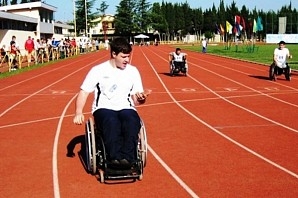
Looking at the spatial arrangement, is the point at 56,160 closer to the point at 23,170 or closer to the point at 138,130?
the point at 23,170

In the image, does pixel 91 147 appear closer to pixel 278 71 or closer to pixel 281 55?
pixel 281 55

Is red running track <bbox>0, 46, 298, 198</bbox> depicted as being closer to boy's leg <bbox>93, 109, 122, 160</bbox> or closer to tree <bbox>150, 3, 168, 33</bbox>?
boy's leg <bbox>93, 109, 122, 160</bbox>

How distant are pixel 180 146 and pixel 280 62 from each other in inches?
394

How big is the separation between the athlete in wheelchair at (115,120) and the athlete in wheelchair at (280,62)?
440 inches

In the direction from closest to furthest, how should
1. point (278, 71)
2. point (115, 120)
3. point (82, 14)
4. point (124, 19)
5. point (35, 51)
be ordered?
point (115, 120)
point (278, 71)
point (35, 51)
point (82, 14)
point (124, 19)

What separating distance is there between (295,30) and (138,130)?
85418 millimetres

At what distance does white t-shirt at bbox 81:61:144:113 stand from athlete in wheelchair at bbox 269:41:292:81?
442 inches

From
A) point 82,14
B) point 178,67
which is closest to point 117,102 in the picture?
point 178,67

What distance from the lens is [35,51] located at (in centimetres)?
2691

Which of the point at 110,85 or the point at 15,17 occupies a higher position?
the point at 15,17

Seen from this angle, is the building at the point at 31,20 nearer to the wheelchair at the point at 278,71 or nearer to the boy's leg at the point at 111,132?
the wheelchair at the point at 278,71

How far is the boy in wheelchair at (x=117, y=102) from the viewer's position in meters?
4.96

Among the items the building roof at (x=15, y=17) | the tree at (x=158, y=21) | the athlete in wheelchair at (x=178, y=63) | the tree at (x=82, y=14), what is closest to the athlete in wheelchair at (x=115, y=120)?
the athlete in wheelchair at (x=178, y=63)

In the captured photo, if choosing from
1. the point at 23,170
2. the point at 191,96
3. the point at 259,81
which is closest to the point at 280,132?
the point at 23,170
